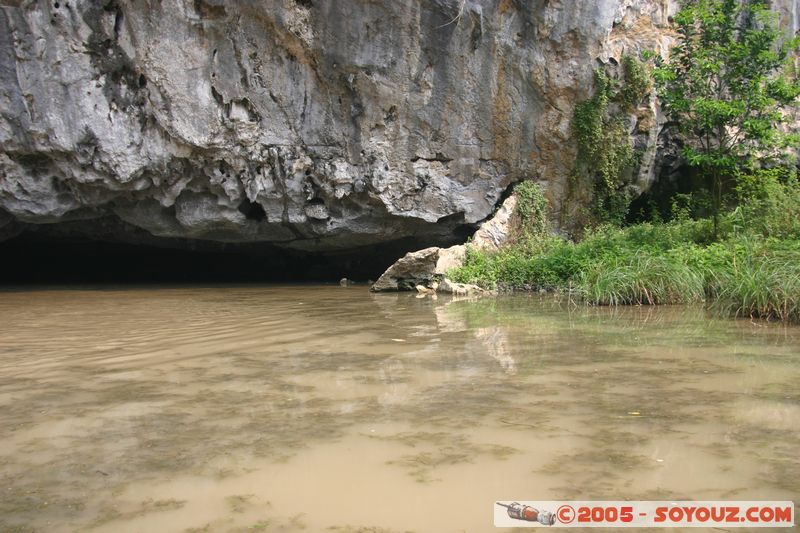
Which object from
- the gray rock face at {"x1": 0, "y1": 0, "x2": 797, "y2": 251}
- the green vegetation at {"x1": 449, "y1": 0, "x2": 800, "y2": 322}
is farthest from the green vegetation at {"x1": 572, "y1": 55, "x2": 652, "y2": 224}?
the gray rock face at {"x1": 0, "y1": 0, "x2": 797, "y2": 251}

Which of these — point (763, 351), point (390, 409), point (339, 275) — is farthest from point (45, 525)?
point (339, 275)

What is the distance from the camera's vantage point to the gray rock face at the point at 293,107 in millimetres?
10680

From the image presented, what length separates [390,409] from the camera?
321 centimetres

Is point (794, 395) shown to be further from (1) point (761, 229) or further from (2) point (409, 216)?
(2) point (409, 216)

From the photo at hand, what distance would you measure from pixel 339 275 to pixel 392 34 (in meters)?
6.41

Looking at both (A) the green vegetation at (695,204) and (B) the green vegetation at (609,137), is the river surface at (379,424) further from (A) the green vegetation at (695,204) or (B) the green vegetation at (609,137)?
(B) the green vegetation at (609,137)
